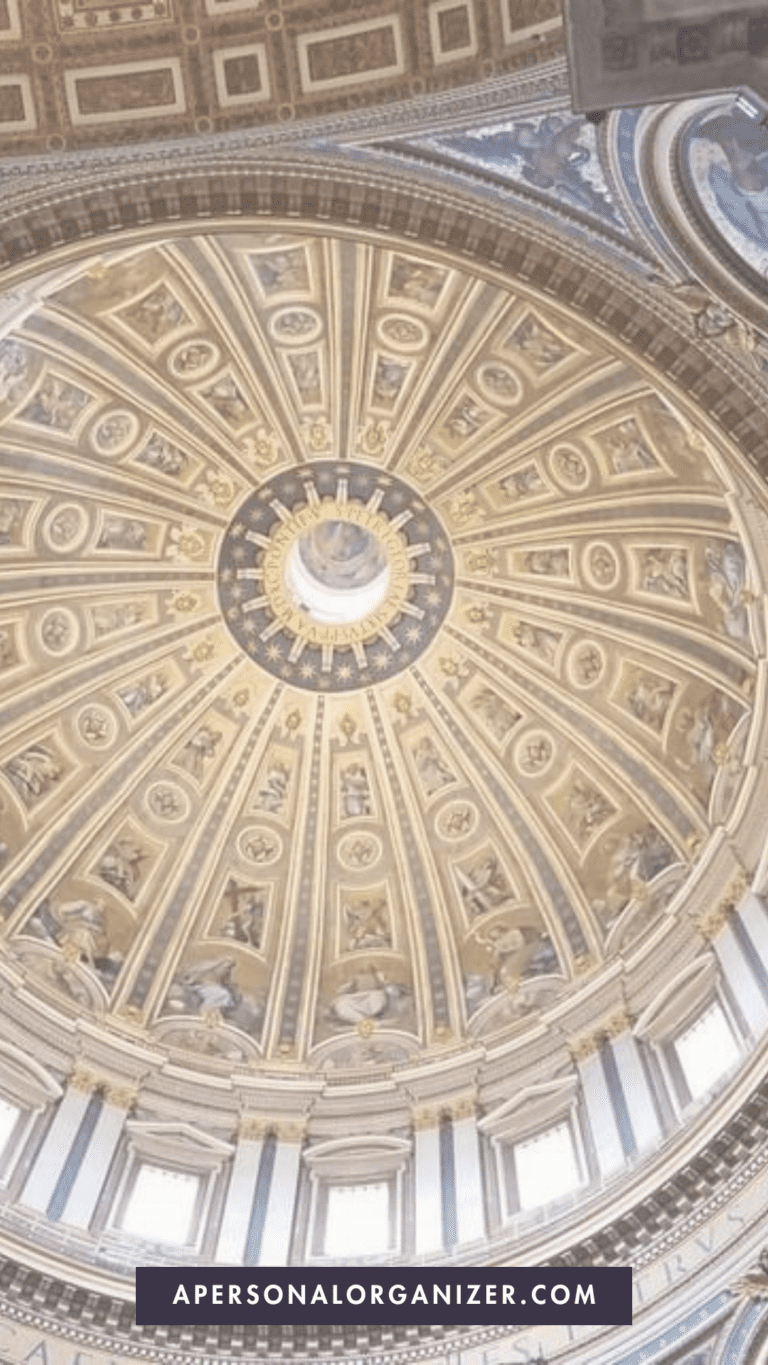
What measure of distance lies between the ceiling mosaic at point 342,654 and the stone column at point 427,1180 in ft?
6.90

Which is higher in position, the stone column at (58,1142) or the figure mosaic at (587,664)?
the figure mosaic at (587,664)

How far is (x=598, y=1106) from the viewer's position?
19.7 meters

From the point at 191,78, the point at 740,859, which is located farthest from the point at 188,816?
the point at 191,78

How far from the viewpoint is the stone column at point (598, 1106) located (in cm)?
1853

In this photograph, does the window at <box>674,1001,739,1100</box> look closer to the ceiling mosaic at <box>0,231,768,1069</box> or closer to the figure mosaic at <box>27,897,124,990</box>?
the ceiling mosaic at <box>0,231,768,1069</box>

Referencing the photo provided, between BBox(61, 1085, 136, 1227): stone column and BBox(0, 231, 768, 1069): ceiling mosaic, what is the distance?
1935 mm

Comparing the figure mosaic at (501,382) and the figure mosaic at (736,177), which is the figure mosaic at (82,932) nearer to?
the figure mosaic at (501,382)

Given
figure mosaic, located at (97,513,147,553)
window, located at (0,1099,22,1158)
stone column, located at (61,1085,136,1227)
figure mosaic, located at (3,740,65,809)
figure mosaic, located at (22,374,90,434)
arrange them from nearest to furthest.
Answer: stone column, located at (61,1085,136,1227) → window, located at (0,1099,22,1158) → figure mosaic, located at (22,374,90,434) → figure mosaic, located at (3,740,65,809) → figure mosaic, located at (97,513,147,553)

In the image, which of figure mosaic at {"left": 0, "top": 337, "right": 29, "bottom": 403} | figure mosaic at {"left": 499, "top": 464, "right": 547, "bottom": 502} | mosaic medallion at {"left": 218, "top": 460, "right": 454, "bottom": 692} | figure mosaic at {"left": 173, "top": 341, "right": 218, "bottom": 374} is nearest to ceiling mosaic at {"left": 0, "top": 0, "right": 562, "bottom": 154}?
figure mosaic at {"left": 0, "top": 337, "right": 29, "bottom": 403}

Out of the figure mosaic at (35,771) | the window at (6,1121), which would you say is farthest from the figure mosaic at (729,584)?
the window at (6,1121)

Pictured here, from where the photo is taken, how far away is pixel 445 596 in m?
27.9

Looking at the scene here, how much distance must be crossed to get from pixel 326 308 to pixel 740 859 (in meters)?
9.99

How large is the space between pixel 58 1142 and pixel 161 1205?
4.94ft

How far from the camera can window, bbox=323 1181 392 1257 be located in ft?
64.2
